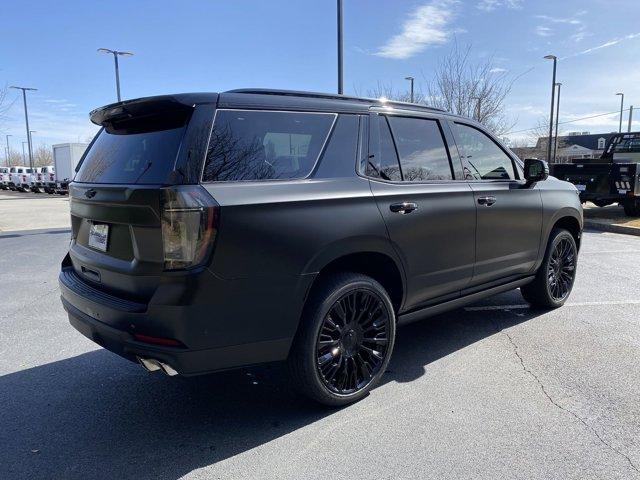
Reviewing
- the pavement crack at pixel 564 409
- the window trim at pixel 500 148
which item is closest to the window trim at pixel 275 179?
the window trim at pixel 500 148

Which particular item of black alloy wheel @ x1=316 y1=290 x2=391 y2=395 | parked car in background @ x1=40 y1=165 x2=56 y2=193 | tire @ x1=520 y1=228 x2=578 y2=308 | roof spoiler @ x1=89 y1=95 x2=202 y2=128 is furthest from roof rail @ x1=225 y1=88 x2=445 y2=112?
parked car in background @ x1=40 y1=165 x2=56 y2=193

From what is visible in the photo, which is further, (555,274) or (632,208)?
(632,208)

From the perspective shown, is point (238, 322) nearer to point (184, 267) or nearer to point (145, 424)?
point (184, 267)

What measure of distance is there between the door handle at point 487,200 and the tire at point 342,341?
130cm

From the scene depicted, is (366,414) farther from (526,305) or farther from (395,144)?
(526,305)

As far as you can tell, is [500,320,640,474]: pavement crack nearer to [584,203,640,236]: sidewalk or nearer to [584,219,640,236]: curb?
[584,219,640,236]: curb

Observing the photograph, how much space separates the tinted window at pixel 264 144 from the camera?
276 centimetres

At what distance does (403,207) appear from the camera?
3496mm

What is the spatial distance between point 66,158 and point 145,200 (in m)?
34.4

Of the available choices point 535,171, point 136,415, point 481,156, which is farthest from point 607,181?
point 136,415

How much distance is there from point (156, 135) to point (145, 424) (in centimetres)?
177

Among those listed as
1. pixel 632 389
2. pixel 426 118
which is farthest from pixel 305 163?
pixel 632 389

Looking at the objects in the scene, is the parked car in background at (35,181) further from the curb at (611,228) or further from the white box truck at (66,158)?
the curb at (611,228)

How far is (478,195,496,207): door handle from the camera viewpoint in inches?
164
